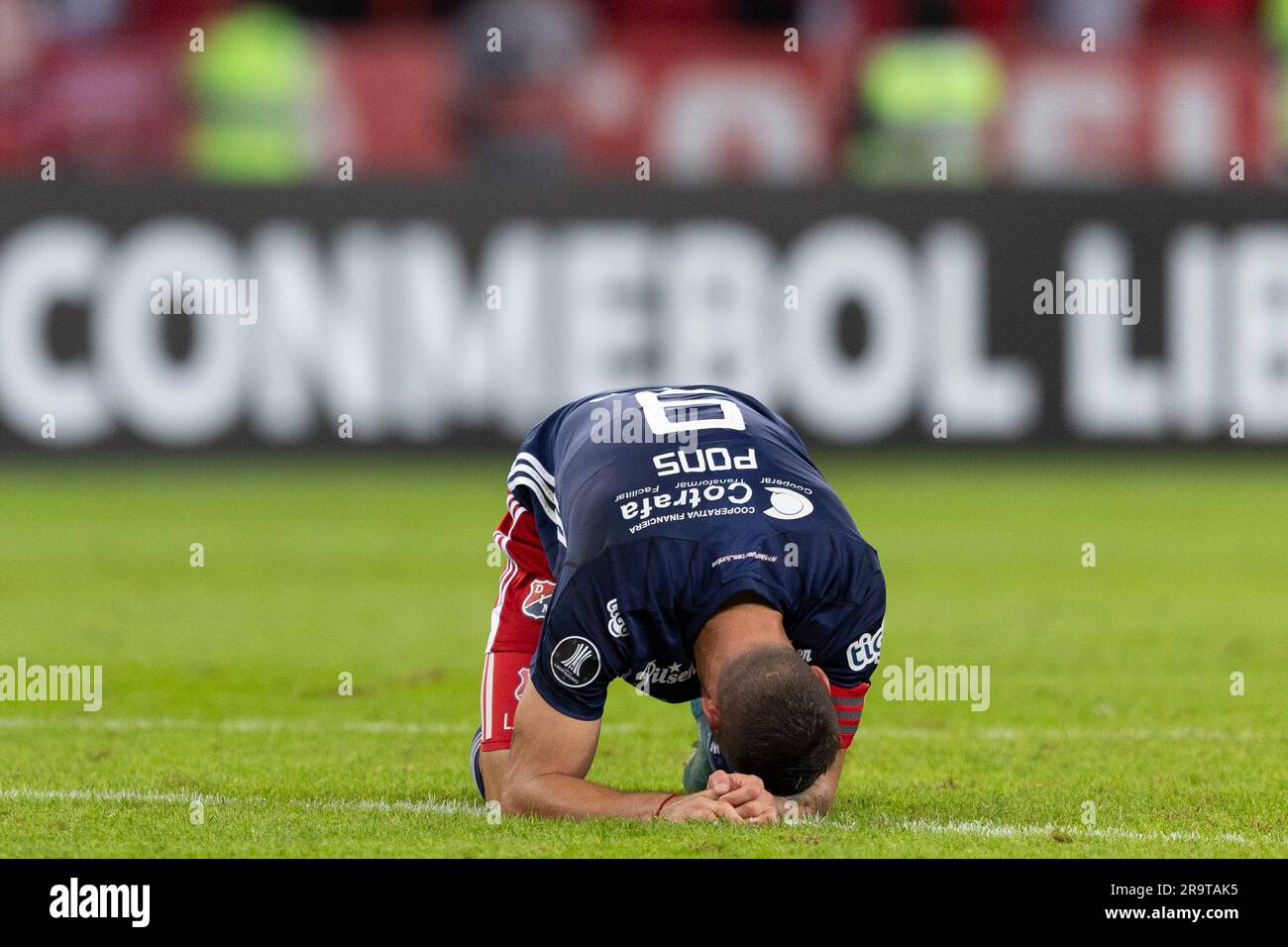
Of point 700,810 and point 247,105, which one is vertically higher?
point 247,105

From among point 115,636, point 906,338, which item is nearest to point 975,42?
point 906,338

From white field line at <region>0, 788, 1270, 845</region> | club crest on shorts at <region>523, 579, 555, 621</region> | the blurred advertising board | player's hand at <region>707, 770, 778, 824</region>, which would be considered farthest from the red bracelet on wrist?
the blurred advertising board

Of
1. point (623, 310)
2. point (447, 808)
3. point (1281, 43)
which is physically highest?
point (1281, 43)

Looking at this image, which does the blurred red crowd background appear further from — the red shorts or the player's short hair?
the player's short hair

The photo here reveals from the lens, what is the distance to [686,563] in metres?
6.17

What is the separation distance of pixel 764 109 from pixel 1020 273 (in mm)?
7321

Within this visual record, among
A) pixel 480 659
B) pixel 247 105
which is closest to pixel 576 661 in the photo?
pixel 480 659

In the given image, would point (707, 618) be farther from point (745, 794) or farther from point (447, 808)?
point (447, 808)

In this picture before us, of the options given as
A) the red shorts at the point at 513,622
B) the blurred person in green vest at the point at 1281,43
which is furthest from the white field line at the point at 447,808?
the blurred person in green vest at the point at 1281,43

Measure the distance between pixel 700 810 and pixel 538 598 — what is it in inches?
52.1

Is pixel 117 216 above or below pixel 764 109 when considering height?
below

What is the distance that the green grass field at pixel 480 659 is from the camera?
259 inches

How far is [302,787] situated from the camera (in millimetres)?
7363
